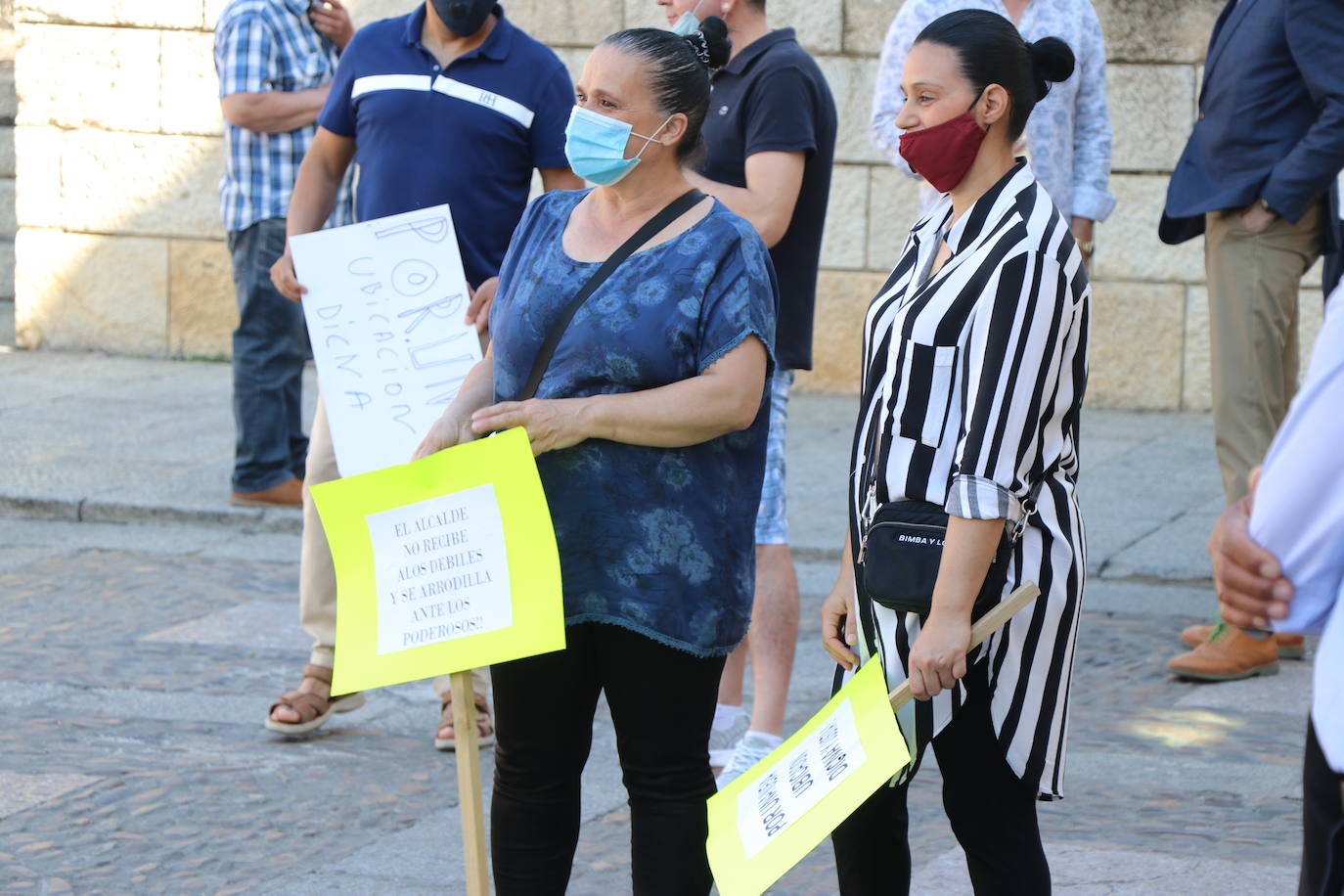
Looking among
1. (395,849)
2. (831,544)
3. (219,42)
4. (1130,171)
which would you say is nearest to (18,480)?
(219,42)

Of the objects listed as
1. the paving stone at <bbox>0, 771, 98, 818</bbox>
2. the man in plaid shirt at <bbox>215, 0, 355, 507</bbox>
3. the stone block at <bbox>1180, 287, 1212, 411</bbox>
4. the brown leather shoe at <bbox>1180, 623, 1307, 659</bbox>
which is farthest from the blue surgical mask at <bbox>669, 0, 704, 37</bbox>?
the stone block at <bbox>1180, 287, 1212, 411</bbox>

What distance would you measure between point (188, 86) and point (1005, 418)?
8886 millimetres

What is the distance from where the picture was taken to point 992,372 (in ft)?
8.91

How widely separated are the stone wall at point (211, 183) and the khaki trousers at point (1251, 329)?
391cm

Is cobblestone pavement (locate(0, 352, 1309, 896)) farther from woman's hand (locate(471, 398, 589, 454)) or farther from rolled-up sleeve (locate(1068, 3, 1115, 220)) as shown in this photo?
rolled-up sleeve (locate(1068, 3, 1115, 220))

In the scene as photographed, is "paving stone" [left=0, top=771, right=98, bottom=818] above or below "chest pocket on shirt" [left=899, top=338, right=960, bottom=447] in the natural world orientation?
below

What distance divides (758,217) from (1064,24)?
1638 millimetres

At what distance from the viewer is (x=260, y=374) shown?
300 inches

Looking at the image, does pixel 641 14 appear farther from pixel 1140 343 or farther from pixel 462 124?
pixel 462 124

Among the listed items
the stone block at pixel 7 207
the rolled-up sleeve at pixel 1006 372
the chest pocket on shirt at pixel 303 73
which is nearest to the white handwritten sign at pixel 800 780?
the rolled-up sleeve at pixel 1006 372

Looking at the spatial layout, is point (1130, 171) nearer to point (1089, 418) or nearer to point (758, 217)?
point (1089, 418)

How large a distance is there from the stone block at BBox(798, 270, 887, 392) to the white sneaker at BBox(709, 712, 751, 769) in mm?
5208

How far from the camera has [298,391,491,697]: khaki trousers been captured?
487 cm

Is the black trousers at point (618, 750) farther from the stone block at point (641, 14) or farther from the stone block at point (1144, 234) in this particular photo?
the stone block at point (641, 14)
